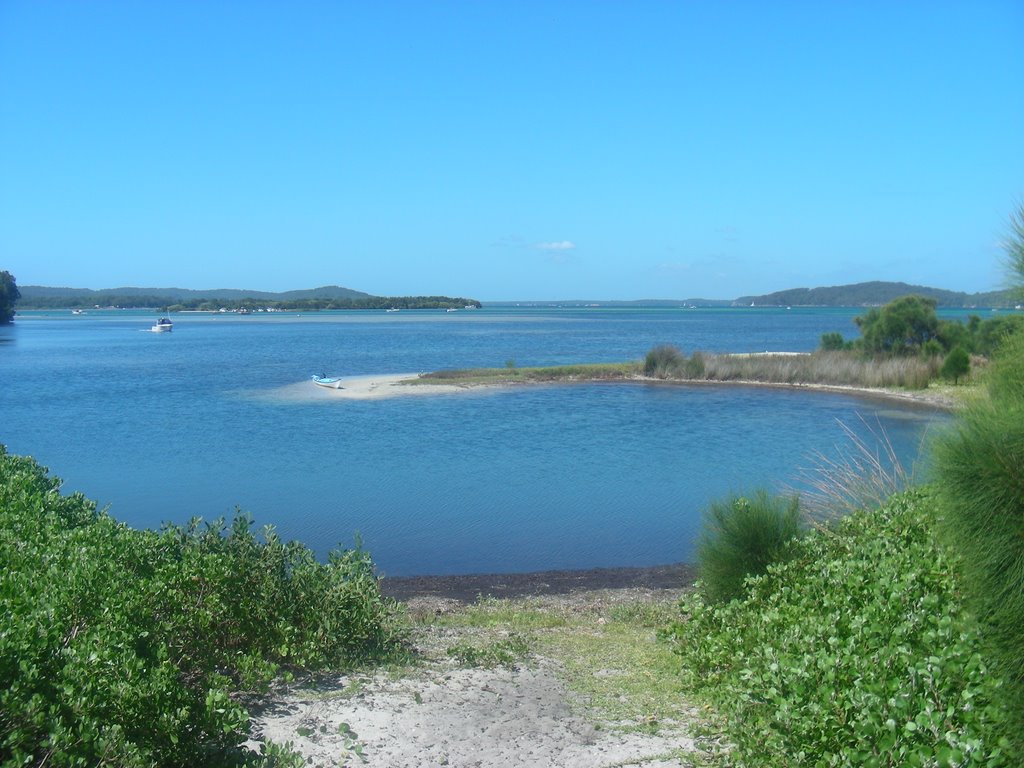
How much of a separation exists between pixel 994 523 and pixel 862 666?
1069mm

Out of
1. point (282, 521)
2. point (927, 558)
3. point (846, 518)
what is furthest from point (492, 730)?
point (282, 521)

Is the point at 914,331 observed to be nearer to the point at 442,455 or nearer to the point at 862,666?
the point at 442,455

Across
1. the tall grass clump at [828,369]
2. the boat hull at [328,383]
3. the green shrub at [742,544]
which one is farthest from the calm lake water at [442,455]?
the tall grass clump at [828,369]

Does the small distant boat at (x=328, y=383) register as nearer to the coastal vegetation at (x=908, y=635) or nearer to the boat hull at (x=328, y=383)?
the boat hull at (x=328, y=383)

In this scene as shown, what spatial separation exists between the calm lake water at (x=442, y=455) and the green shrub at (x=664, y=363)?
8.29 ft

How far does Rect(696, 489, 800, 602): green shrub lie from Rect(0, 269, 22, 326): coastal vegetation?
12060cm

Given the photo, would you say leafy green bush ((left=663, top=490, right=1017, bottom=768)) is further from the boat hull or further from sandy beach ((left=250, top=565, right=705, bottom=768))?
the boat hull

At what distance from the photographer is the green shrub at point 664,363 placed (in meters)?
43.8

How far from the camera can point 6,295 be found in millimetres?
112250

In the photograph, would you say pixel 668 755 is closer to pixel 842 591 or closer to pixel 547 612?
pixel 842 591

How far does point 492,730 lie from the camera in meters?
5.71

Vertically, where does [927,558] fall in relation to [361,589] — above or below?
above

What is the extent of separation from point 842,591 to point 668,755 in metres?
1.60

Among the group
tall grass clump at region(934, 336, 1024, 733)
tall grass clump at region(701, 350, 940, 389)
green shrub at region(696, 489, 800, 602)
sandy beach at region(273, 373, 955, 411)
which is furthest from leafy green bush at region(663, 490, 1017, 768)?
tall grass clump at region(701, 350, 940, 389)
